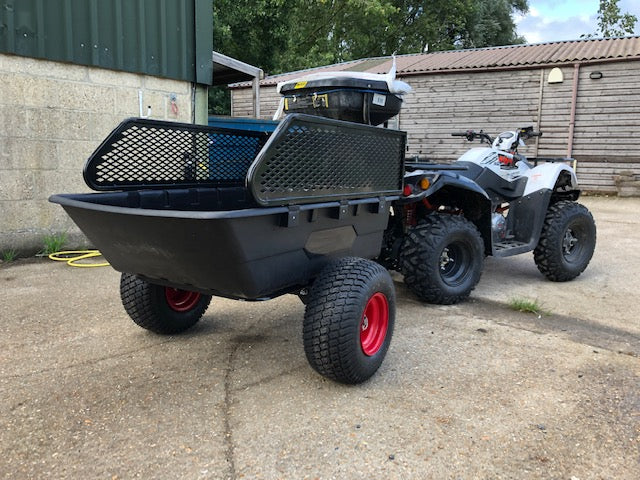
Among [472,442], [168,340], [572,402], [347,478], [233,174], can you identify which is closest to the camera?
[347,478]

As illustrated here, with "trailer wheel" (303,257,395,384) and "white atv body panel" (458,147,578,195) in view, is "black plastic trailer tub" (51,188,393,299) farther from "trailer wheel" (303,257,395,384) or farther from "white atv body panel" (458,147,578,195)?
"white atv body panel" (458,147,578,195)

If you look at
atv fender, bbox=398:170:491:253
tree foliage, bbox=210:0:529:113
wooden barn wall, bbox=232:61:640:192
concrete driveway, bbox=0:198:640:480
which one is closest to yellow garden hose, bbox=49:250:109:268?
concrete driveway, bbox=0:198:640:480

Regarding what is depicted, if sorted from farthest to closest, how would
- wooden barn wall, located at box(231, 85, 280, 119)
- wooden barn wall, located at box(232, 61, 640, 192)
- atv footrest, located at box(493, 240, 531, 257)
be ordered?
wooden barn wall, located at box(231, 85, 280, 119) → wooden barn wall, located at box(232, 61, 640, 192) → atv footrest, located at box(493, 240, 531, 257)

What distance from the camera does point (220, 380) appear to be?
9.39 feet

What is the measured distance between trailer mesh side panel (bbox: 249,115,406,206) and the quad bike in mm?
883

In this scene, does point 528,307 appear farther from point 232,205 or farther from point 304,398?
point 232,205

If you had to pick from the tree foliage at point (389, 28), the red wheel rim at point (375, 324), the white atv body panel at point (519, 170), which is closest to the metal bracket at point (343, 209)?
the red wheel rim at point (375, 324)

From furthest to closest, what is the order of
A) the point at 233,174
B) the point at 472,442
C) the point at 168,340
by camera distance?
the point at 233,174 < the point at 168,340 < the point at 472,442

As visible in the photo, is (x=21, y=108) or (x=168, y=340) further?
(x=21, y=108)

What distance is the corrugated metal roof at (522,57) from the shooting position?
12.3 metres

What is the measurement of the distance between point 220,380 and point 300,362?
489 mm

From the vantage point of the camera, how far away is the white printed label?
356 cm

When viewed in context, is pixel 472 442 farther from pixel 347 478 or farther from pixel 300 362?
pixel 300 362

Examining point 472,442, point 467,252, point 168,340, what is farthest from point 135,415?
point 467,252
